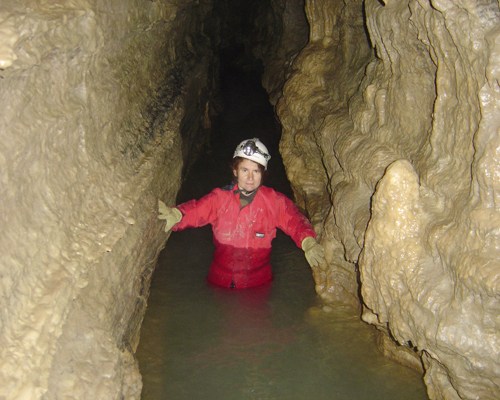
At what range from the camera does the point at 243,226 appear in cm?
436

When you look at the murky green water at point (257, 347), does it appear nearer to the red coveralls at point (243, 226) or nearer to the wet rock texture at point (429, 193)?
the red coveralls at point (243, 226)

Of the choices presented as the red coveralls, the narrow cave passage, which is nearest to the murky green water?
the narrow cave passage

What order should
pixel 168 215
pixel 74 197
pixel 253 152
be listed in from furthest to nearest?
1. pixel 253 152
2. pixel 168 215
3. pixel 74 197

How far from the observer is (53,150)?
258 centimetres

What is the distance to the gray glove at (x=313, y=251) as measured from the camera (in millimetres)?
4078

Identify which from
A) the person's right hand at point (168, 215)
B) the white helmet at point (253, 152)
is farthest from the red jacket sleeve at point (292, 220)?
the person's right hand at point (168, 215)

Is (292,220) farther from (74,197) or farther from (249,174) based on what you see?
(74,197)

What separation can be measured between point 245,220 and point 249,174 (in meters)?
0.41

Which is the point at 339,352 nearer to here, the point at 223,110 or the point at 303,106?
the point at 303,106

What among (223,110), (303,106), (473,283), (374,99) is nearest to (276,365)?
(473,283)

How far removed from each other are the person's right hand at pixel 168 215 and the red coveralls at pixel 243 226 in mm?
83

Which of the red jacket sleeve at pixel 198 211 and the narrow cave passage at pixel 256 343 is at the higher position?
the red jacket sleeve at pixel 198 211

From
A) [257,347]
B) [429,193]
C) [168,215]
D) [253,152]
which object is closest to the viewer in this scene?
[429,193]

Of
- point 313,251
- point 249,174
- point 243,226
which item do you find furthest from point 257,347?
point 249,174
